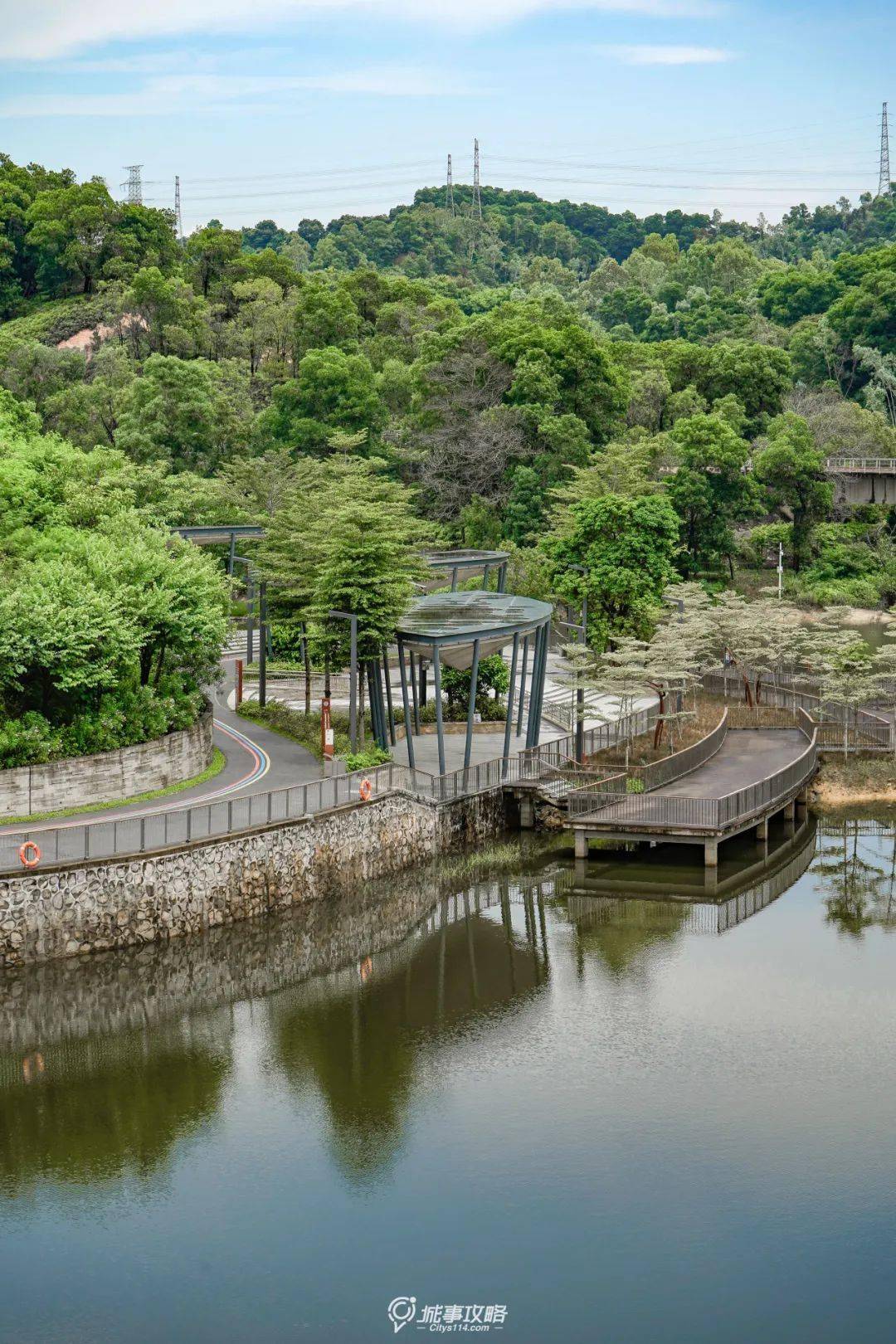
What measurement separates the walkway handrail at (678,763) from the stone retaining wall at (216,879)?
567 cm

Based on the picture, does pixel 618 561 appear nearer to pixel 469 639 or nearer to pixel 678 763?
pixel 678 763

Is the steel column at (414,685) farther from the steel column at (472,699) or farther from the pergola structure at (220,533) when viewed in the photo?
the pergola structure at (220,533)

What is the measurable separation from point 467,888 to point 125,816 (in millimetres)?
9814

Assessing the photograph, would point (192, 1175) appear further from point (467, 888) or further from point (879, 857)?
point (879, 857)

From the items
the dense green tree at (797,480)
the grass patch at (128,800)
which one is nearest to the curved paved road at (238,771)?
the grass patch at (128,800)

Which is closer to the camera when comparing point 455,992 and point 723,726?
point 455,992

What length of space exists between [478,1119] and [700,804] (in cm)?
1721

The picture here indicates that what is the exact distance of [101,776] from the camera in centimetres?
4194

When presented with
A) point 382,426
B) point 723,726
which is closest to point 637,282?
point 382,426

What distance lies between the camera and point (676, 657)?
5247 centimetres

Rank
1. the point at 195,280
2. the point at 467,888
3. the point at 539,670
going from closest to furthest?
the point at 467,888
the point at 539,670
the point at 195,280

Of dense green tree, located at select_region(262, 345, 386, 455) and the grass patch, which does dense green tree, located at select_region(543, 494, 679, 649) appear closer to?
the grass patch
